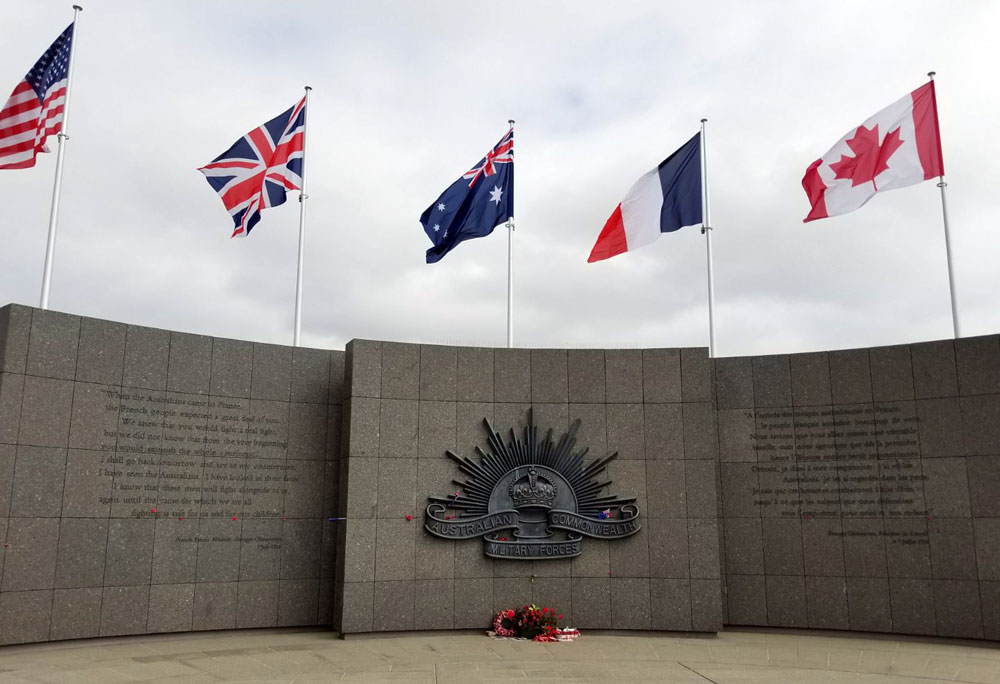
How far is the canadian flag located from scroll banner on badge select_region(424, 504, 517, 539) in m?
6.80

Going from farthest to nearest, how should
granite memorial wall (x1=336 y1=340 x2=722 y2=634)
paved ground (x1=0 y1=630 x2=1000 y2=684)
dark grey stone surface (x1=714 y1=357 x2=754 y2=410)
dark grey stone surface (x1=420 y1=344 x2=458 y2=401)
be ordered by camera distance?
dark grey stone surface (x1=714 y1=357 x2=754 y2=410)
dark grey stone surface (x1=420 y1=344 x2=458 y2=401)
granite memorial wall (x1=336 y1=340 x2=722 y2=634)
paved ground (x1=0 y1=630 x2=1000 y2=684)

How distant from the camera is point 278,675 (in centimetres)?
904

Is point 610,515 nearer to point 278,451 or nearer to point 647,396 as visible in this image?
point 647,396

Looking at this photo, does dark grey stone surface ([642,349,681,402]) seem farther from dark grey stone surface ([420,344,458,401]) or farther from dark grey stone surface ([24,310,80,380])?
dark grey stone surface ([24,310,80,380])

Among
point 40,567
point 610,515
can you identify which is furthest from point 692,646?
point 40,567

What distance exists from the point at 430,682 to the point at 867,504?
23.8 ft

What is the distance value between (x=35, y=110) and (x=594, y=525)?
10046 millimetres

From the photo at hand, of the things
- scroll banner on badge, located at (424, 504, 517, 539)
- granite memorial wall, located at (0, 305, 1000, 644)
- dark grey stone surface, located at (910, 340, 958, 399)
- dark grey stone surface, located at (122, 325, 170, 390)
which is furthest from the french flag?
dark grey stone surface, located at (122, 325, 170, 390)

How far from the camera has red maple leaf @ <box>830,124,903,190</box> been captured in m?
12.5

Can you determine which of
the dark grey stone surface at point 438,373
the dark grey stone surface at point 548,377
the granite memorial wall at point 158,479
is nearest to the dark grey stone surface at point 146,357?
the granite memorial wall at point 158,479

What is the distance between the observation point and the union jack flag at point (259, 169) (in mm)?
12938

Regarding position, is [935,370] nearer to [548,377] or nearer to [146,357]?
[548,377]

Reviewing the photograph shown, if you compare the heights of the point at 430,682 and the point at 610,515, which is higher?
the point at 610,515

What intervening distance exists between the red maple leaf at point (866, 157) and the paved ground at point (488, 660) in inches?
272
